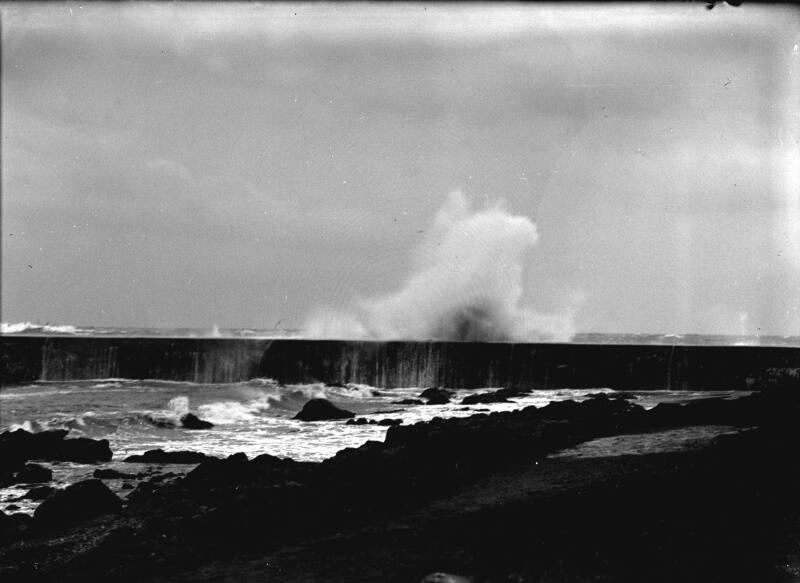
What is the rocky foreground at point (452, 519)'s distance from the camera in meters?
3.81

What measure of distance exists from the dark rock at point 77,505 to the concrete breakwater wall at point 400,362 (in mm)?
14695

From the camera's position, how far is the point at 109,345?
22.5 metres

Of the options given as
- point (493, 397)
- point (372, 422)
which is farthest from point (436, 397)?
point (372, 422)

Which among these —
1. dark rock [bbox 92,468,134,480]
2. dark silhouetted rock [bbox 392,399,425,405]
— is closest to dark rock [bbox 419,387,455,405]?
dark silhouetted rock [bbox 392,399,425,405]

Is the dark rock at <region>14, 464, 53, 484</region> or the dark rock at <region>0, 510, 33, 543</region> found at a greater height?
the dark rock at <region>0, 510, 33, 543</region>

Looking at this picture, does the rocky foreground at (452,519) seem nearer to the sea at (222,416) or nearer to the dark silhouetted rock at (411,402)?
the sea at (222,416)

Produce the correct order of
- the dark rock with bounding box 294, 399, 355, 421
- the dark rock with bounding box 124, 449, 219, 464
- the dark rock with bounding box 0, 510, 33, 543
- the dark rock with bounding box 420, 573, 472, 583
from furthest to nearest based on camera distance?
the dark rock with bounding box 294, 399, 355, 421, the dark rock with bounding box 124, 449, 219, 464, the dark rock with bounding box 0, 510, 33, 543, the dark rock with bounding box 420, 573, 472, 583

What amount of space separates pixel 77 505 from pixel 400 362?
15444 mm

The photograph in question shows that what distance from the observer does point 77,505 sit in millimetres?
5949

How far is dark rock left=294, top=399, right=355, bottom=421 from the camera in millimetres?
13656

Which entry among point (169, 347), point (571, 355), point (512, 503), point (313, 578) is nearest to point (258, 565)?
point (313, 578)

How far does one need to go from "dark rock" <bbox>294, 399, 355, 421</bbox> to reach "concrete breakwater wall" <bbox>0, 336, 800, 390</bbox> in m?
7.21

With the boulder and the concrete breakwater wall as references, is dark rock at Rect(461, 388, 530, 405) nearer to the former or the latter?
the concrete breakwater wall

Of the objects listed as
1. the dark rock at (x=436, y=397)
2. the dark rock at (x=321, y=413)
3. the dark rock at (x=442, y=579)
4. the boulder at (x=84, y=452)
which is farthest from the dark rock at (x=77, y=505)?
the dark rock at (x=436, y=397)
